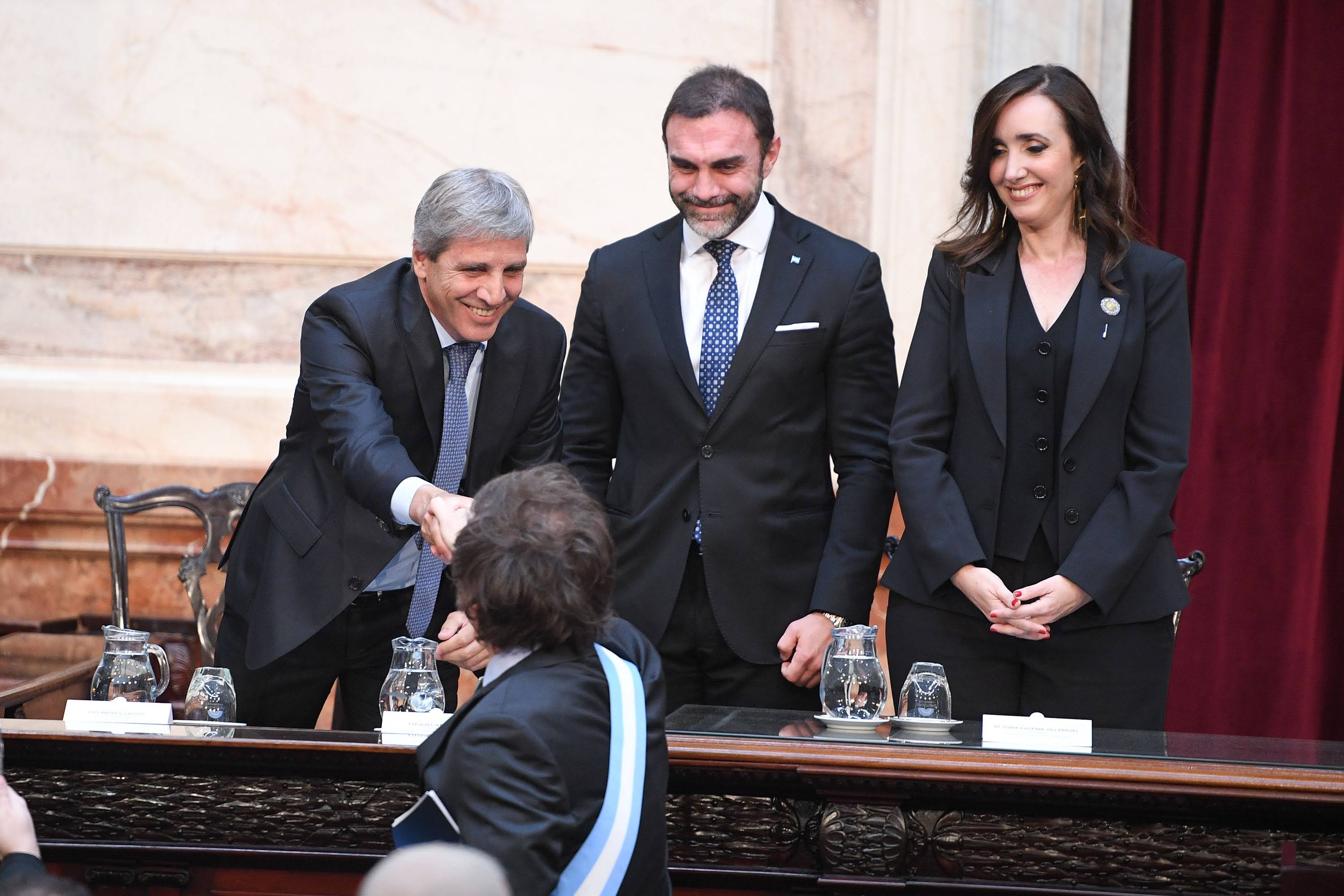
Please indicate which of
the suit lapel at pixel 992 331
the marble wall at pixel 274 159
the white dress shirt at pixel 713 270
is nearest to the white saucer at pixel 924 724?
the suit lapel at pixel 992 331

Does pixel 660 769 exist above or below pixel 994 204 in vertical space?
below

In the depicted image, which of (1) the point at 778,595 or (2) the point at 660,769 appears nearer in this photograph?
(2) the point at 660,769

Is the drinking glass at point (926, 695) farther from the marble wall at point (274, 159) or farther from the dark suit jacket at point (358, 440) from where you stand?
the marble wall at point (274, 159)

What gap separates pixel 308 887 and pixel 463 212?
1212mm

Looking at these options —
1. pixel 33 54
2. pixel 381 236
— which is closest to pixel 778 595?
pixel 381 236

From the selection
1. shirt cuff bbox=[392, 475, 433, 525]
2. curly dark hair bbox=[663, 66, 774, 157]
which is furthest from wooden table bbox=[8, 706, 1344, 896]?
curly dark hair bbox=[663, 66, 774, 157]

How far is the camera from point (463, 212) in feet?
8.99

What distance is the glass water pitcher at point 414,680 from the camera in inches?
96.7

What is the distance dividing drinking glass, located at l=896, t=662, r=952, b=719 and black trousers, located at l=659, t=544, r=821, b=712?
1.72 feet

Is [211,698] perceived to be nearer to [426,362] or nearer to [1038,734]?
[426,362]

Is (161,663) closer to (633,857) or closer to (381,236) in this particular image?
(633,857)

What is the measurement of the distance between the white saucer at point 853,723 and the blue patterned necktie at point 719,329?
0.63 metres

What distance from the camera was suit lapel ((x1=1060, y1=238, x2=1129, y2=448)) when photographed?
8.96 ft

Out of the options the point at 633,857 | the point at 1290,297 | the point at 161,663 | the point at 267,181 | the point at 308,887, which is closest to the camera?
the point at 633,857
